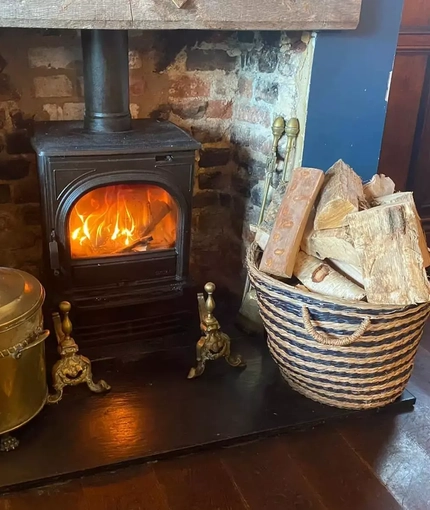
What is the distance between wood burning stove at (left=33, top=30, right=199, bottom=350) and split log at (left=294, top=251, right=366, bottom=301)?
50cm

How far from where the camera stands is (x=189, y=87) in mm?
2334

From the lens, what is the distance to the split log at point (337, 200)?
167 centimetres

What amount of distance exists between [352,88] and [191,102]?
66cm

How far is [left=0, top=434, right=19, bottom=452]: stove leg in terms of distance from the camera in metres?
1.63

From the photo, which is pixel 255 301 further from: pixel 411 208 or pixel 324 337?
pixel 411 208

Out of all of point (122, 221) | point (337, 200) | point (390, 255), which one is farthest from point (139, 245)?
point (390, 255)

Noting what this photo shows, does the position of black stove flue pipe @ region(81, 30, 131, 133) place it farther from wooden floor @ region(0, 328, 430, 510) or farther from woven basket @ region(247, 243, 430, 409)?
wooden floor @ region(0, 328, 430, 510)

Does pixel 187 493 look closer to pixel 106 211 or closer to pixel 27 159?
pixel 106 211

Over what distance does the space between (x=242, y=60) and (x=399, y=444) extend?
1528 millimetres

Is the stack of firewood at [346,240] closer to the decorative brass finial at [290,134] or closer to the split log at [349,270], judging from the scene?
the split log at [349,270]

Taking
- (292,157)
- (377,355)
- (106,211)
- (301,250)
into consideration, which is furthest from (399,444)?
(106,211)

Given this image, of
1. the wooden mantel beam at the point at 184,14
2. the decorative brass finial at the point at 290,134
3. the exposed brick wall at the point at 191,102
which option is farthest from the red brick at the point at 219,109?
the wooden mantel beam at the point at 184,14

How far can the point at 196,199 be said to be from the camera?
253 centimetres

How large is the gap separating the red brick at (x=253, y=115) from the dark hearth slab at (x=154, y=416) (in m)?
0.91
